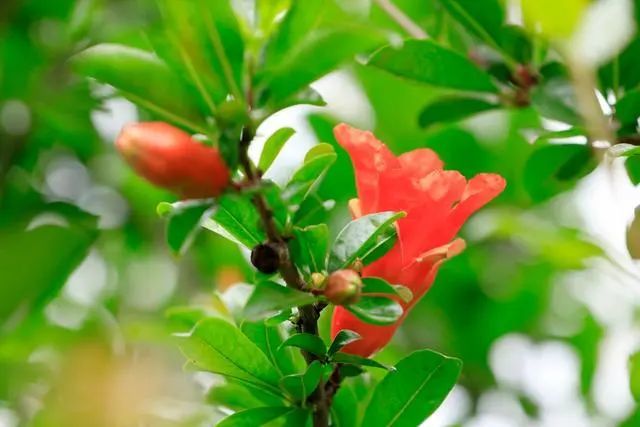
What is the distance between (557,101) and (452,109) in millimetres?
172

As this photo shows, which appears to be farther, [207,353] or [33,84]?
[33,84]

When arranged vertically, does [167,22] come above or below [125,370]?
above

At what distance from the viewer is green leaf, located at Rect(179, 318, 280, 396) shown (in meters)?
0.99

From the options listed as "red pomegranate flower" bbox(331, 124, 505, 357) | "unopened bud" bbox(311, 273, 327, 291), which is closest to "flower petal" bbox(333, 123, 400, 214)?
"red pomegranate flower" bbox(331, 124, 505, 357)

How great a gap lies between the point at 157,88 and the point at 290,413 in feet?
1.17

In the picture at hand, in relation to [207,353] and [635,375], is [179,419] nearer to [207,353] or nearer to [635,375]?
[207,353]

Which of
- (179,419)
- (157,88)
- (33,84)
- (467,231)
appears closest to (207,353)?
(179,419)

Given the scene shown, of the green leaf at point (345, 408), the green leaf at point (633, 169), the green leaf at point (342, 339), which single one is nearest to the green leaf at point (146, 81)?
the green leaf at point (342, 339)

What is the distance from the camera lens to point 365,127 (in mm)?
2102

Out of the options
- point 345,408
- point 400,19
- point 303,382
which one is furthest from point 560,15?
point 400,19

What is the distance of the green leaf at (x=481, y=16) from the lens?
129 centimetres

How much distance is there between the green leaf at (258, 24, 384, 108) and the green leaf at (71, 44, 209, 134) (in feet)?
0.22

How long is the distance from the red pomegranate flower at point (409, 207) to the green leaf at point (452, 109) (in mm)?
332

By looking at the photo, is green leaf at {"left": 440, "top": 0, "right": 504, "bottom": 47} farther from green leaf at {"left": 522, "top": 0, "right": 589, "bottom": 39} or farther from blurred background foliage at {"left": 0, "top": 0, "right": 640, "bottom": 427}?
green leaf at {"left": 522, "top": 0, "right": 589, "bottom": 39}
